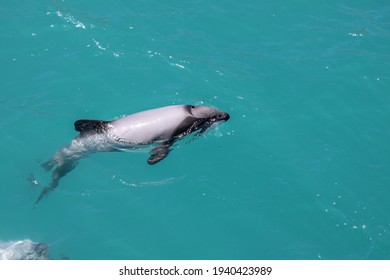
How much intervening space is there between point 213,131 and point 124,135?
309 centimetres

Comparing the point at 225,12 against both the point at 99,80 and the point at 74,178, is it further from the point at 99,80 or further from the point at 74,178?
the point at 74,178

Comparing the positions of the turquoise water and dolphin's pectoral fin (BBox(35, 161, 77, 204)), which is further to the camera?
dolphin's pectoral fin (BBox(35, 161, 77, 204))

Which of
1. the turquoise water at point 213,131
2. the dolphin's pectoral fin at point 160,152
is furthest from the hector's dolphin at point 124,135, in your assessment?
the turquoise water at point 213,131

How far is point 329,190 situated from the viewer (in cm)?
1417

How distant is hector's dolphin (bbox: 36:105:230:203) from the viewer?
46.5 ft

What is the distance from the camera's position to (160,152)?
14.2 metres

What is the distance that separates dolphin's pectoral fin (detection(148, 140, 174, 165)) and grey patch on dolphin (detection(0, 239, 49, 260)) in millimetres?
4026

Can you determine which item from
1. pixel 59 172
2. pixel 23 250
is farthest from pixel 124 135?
pixel 23 250

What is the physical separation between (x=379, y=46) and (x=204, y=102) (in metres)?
8.32

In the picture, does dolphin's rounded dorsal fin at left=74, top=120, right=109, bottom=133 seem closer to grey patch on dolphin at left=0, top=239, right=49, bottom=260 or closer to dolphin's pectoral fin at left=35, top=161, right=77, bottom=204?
dolphin's pectoral fin at left=35, top=161, right=77, bottom=204

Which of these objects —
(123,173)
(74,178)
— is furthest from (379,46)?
(74,178)

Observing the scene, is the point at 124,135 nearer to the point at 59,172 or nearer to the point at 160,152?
the point at 160,152

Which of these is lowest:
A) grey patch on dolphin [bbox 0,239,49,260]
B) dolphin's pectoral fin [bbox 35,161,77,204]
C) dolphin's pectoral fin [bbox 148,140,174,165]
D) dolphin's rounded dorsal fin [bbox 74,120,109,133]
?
grey patch on dolphin [bbox 0,239,49,260]

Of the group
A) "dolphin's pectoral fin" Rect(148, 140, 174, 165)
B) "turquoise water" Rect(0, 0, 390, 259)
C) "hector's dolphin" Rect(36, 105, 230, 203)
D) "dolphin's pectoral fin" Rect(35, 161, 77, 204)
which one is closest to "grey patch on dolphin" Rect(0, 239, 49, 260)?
"turquoise water" Rect(0, 0, 390, 259)
